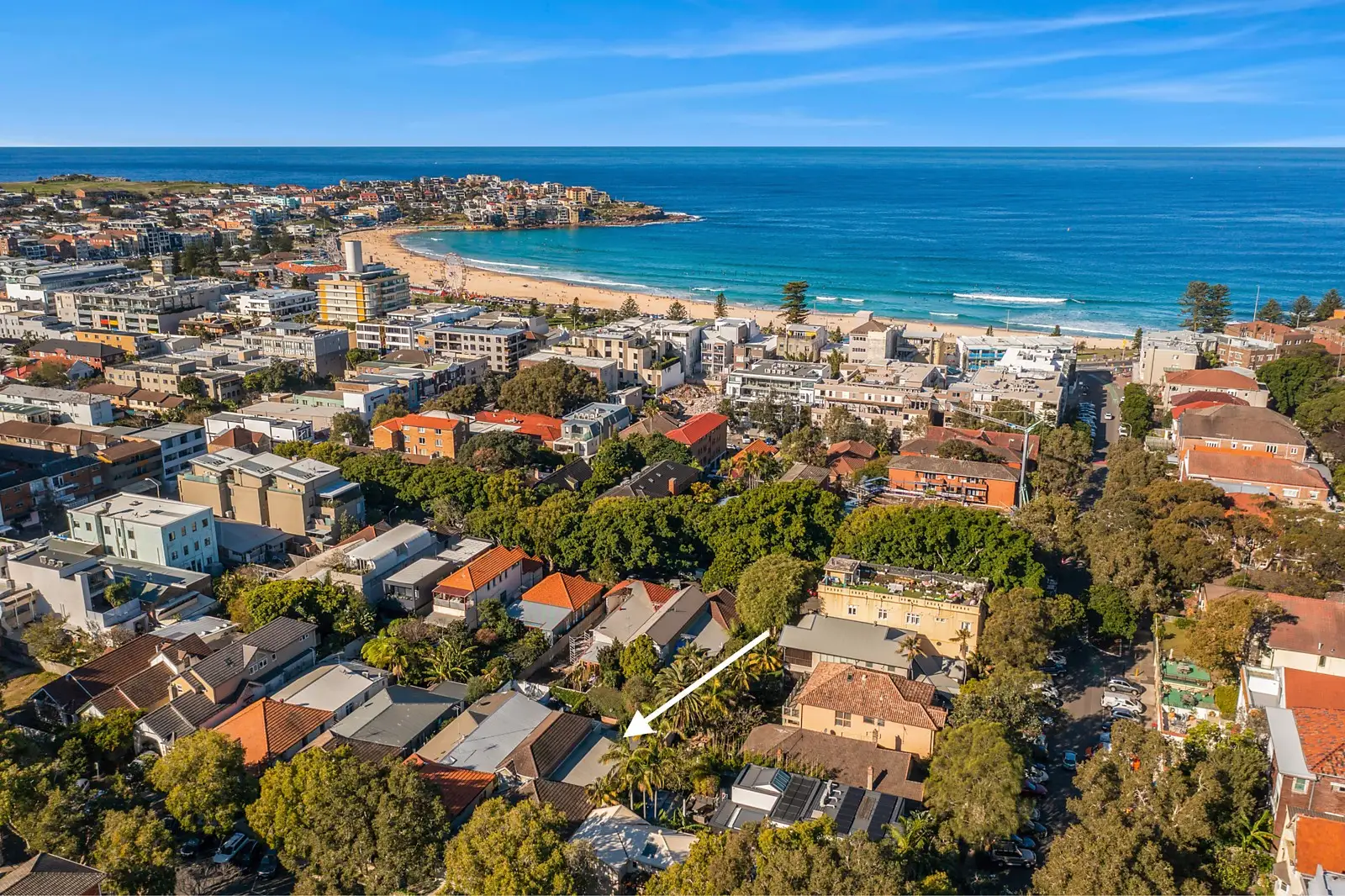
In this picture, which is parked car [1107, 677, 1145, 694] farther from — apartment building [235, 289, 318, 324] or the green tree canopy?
apartment building [235, 289, 318, 324]

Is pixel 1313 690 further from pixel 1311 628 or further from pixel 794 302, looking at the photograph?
pixel 794 302

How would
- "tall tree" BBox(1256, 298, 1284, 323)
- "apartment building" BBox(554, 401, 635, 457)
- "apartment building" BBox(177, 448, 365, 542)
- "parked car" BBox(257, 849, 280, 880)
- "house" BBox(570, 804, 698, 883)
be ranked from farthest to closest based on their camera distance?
"tall tree" BBox(1256, 298, 1284, 323)
"apartment building" BBox(554, 401, 635, 457)
"apartment building" BBox(177, 448, 365, 542)
"parked car" BBox(257, 849, 280, 880)
"house" BBox(570, 804, 698, 883)

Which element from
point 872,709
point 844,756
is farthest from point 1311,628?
point 844,756

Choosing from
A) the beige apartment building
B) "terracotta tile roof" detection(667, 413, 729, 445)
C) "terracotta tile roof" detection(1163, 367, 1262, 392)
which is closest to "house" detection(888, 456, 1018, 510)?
"terracotta tile roof" detection(667, 413, 729, 445)

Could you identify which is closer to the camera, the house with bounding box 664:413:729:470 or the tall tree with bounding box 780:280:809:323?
the house with bounding box 664:413:729:470

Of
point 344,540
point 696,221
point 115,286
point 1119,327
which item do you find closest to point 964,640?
point 344,540

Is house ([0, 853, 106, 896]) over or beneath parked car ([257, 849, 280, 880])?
over

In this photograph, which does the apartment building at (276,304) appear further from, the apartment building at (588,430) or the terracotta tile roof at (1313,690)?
the terracotta tile roof at (1313,690)
